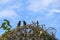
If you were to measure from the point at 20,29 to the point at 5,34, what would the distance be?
0.39 metres

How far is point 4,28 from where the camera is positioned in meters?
3.79

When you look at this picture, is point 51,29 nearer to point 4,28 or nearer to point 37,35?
point 37,35

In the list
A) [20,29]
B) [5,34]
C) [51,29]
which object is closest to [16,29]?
[20,29]

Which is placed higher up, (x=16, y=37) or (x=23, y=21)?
(x=23, y=21)

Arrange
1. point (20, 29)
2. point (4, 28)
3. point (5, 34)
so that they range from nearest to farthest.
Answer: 1. point (4, 28)
2. point (5, 34)
3. point (20, 29)

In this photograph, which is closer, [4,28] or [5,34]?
[4,28]

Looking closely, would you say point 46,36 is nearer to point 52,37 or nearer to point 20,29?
point 52,37

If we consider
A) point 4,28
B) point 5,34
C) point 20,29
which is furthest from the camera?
point 20,29

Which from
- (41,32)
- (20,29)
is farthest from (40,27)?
(20,29)

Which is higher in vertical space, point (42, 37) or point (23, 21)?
point (23, 21)

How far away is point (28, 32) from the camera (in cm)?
432

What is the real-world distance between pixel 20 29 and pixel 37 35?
0.37 meters

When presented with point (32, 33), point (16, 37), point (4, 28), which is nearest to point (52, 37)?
point (32, 33)

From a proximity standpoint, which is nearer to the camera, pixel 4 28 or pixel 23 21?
pixel 4 28
